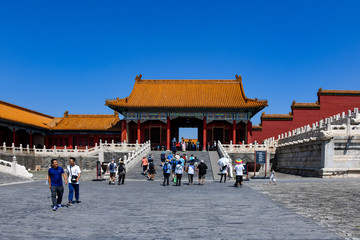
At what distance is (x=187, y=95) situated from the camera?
3922cm

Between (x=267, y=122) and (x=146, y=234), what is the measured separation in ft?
104

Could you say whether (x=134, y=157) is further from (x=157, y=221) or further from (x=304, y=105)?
(x=157, y=221)

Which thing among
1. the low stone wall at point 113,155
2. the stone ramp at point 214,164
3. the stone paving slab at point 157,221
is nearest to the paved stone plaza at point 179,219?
the stone paving slab at point 157,221

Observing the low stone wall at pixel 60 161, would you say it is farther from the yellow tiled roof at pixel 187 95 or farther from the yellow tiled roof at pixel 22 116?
the yellow tiled roof at pixel 187 95

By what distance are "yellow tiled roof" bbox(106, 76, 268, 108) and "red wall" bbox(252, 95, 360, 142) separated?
8.49 ft

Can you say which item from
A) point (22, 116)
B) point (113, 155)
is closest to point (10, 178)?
point (113, 155)

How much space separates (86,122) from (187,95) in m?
12.7

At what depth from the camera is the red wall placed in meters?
33.4

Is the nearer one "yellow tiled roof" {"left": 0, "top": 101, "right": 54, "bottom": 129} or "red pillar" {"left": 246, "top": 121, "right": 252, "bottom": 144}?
"red pillar" {"left": 246, "top": 121, "right": 252, "bottom": 144}

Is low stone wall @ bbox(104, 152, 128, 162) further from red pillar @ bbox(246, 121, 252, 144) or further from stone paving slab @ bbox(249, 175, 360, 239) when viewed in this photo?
stone paving slab @ bbox(249, 175, 360, 239)

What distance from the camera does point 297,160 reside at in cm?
2341

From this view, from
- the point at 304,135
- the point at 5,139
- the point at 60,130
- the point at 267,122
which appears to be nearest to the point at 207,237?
the point at 304,135

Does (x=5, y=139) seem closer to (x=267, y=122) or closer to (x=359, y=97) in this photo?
(x=267, y=122)

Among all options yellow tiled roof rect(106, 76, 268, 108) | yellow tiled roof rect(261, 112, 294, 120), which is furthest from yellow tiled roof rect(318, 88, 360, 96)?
yellow tiled roof rect(106, 76, 268, 108)
